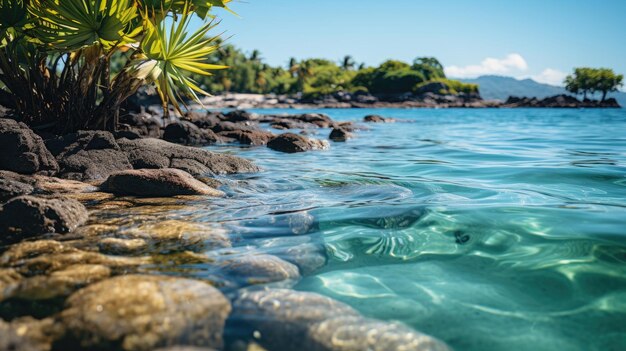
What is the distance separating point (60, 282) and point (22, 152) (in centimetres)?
452

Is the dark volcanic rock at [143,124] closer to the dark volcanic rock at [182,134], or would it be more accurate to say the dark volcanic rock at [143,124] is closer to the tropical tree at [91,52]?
the dark volcanic rock at [182,134]

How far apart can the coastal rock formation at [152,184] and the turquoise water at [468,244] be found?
0.63 meters

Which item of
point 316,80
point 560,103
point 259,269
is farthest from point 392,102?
point 259,269

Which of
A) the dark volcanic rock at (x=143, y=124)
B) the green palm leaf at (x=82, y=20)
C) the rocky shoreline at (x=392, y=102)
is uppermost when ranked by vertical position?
the green palm leaf at (x=82, y=20)

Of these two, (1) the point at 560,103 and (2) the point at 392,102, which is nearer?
(1) the point at 560,103

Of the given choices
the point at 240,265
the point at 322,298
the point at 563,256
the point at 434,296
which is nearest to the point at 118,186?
the point at 240,265

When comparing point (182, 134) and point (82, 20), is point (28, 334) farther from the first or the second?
point (182, 134)

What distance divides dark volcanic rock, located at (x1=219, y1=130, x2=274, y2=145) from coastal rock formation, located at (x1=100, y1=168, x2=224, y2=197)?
845cm

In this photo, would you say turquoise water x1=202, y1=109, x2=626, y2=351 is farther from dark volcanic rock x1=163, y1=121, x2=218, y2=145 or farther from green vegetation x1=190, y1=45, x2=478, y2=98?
green vegetation x1=190, y1=45, x2=478, y2=98

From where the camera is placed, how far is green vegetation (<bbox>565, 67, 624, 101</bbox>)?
298 ft

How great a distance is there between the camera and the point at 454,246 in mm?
3936

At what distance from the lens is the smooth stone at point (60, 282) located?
2617 millimetres

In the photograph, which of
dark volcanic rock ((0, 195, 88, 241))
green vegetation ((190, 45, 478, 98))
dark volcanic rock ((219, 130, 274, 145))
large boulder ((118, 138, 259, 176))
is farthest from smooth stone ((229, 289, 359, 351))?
green vegetation ((190, 45, 478, 98))

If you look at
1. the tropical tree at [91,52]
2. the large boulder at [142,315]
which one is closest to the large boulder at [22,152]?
the tropical tree at [91,52]
